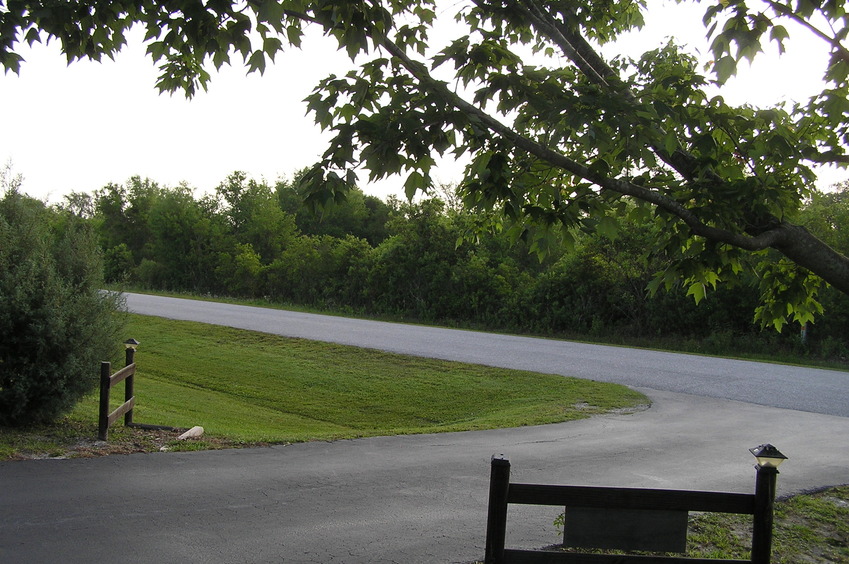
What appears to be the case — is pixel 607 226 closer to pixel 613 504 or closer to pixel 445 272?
pixel 613 504

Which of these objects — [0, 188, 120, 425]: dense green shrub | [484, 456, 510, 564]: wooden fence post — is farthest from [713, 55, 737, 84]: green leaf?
[0, 188, 120, 425]: dense green shrub

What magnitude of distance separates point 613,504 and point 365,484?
4024 millimetres

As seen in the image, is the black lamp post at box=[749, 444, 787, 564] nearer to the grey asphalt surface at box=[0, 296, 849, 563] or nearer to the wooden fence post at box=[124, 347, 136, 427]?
the grey asphalt surface at box=[0, 296, 849, 563]

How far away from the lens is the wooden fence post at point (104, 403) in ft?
28.9

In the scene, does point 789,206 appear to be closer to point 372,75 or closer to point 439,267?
point 372,75

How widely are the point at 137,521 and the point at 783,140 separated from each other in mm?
5501

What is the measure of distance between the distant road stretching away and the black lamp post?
9.99 meters

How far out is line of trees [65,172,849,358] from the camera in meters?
24.5

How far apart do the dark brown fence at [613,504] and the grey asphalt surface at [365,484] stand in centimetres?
168

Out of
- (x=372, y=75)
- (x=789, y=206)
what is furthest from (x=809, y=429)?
(x=372, y=75)

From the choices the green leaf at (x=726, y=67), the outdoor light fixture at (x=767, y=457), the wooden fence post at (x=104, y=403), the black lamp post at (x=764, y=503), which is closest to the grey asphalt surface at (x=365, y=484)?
the wooden fence post at (x=104, y=403)

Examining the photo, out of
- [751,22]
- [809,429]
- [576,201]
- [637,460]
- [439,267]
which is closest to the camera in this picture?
[751,22]

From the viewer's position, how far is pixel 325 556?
5375 millimetres

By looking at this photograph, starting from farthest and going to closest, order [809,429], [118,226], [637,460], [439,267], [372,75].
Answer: [118,226] < [439,267] < [809,429] < [637,460] < [372,75]
